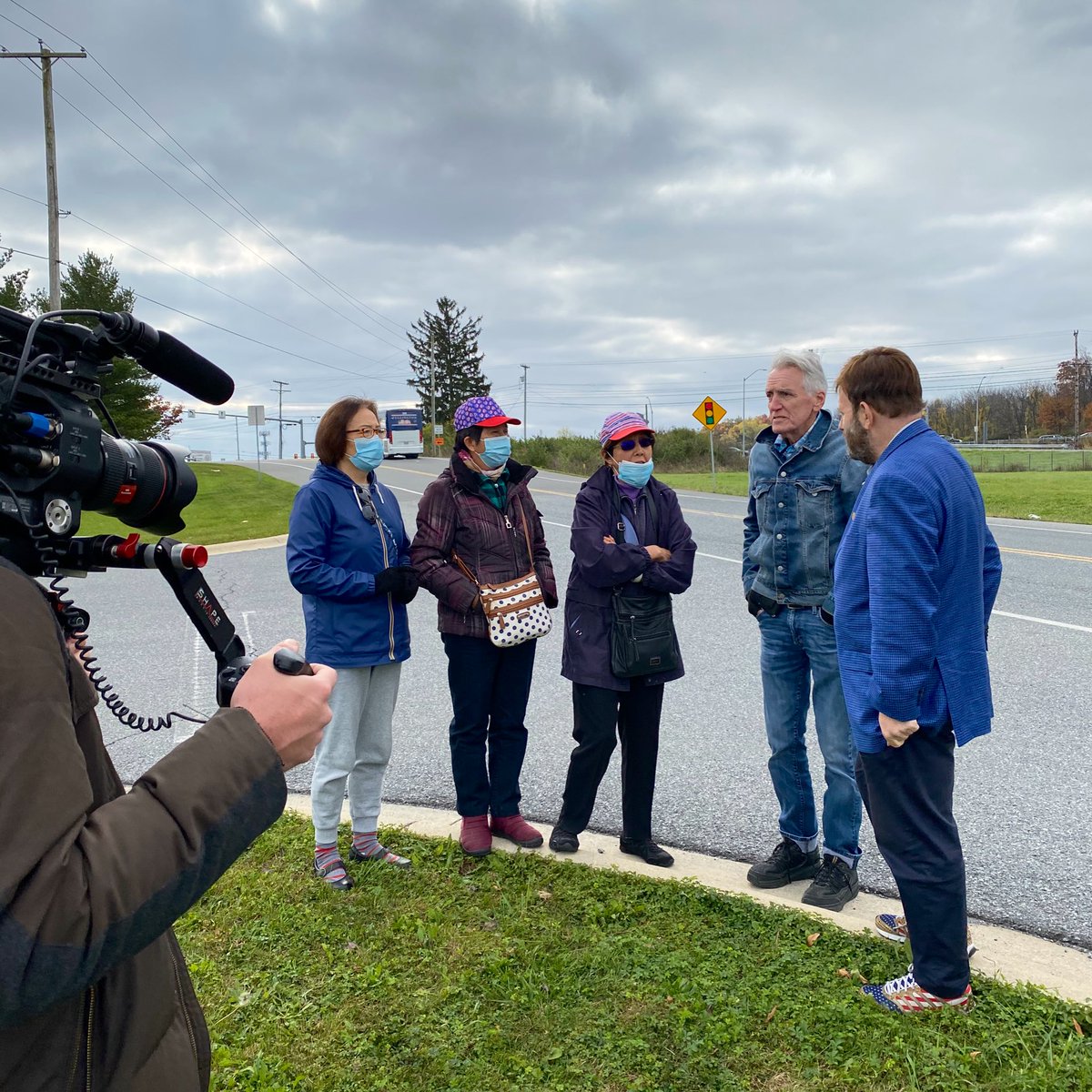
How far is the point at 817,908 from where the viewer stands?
332 centimetres

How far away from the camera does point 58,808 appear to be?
3.03 feet

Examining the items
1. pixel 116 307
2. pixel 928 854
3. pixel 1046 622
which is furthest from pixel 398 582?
pixel 116 307

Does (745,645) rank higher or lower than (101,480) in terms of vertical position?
lower

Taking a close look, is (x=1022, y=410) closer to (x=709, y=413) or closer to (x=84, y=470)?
(x=709, y=413)

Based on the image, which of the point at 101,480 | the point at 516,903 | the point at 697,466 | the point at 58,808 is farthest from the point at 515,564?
the point at 697,466

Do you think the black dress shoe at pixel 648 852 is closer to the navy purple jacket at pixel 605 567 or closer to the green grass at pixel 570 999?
the green grass at pixel 570 999

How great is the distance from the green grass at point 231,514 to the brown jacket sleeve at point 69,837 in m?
9.74

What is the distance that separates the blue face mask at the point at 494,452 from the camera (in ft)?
13.3

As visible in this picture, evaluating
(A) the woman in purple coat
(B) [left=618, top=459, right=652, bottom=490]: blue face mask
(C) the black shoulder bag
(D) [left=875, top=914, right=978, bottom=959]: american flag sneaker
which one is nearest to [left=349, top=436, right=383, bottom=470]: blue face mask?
(A) the woman in purple coat

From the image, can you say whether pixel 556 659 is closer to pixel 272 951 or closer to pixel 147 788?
pixel 272 951

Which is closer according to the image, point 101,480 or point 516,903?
point 101,480

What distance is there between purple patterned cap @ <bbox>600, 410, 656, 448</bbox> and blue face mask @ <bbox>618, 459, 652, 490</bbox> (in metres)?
0.14

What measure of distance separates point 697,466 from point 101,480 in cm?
4576

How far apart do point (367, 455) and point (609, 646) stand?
1405 millimetres
